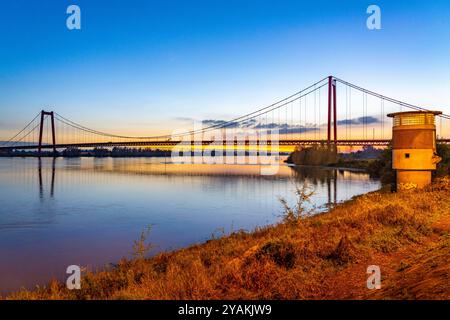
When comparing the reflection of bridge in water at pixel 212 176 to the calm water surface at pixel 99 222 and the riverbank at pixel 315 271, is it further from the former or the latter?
the riverbank at pixel 315 271

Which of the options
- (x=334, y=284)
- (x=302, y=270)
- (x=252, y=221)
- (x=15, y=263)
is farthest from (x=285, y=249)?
(x=252, y=221)

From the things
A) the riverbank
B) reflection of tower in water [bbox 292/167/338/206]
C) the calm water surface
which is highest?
the riverbank

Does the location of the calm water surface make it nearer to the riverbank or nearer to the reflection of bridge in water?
the riverbank

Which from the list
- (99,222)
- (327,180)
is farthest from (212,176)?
(99,222)

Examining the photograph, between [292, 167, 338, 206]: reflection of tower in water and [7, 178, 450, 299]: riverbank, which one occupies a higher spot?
[7, 178, 450, 299]: riverbank

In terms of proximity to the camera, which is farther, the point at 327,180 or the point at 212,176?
the point at 212,176

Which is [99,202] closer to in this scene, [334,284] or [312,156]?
[334,284]

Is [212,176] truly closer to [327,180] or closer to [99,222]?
[327,180]

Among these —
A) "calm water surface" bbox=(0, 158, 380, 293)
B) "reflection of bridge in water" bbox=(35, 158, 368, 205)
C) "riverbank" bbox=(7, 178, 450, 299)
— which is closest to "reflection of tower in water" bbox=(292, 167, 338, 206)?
"reflection of bridge in water" bbox=(35, 158, 368, 205)

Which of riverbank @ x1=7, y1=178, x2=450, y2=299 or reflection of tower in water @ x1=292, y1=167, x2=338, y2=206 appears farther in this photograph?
reflection of tower in water @ x1=292, y1=167, x2=338, y2=206

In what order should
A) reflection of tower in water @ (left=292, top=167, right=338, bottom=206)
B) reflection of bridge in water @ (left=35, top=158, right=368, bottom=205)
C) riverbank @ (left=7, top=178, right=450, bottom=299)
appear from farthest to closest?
reflection of bridge in water @ (left=35, top=158, right=368, bottom=205)
reflection of tower in water @ (left=292, top=167, right=338, bottom=206)
riverbank @ (left=7, top=178, right=450, bottom=299)
